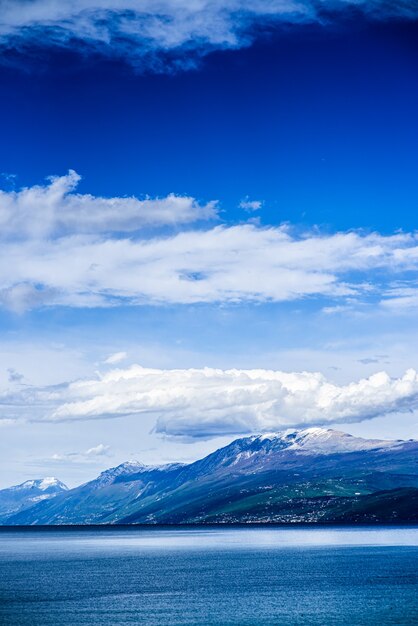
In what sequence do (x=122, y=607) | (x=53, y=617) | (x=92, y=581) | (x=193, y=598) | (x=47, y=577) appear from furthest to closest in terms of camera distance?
1. (x=47, y=577)
2. (x=92, y=581)
3. (x=193, y=598)
4. (x=122, y=607)
5. (x=53, y=617)

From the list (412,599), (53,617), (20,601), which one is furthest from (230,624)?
(20,601)

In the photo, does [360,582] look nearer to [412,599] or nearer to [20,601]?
[412,599]

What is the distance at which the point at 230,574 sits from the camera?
18088cm

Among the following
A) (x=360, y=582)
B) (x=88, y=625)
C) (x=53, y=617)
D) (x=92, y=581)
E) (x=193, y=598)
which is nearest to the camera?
(x=88, y=625)

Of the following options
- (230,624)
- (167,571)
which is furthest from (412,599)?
(167,571)

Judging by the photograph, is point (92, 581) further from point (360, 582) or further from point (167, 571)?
point (360, 582)

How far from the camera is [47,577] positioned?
582ft

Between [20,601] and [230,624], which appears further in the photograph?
[20,601]

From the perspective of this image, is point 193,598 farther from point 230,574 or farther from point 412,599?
point 230,574

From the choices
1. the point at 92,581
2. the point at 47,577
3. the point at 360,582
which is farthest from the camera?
Result: the point at 47,577

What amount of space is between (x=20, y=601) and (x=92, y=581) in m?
38.6

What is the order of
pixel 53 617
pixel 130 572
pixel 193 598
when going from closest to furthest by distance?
pixel 53 617, pixel 193 598, pixel 130 572

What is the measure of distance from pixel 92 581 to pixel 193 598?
4062 cm

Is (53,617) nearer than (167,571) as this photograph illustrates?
Yes
